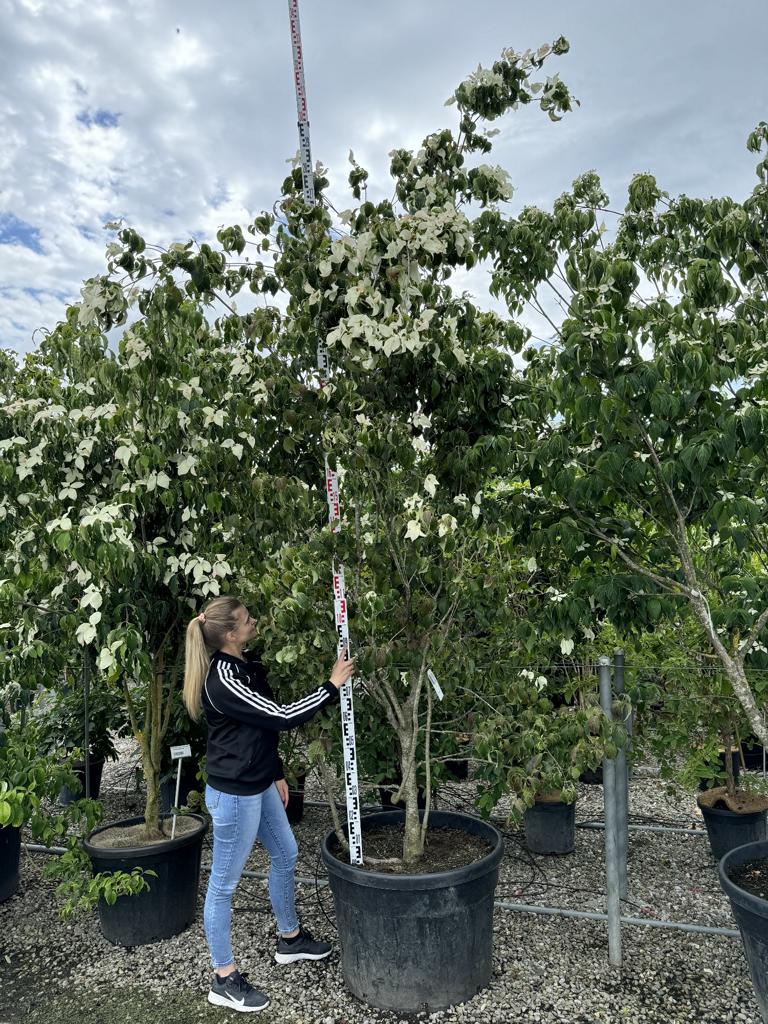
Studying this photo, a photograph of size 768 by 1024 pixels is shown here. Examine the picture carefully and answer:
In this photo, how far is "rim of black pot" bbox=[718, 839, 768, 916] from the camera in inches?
111

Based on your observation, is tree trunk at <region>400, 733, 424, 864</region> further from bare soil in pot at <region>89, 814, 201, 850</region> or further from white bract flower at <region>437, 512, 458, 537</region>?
bare soil in pot at <region>89, 814, 201, 850</region>

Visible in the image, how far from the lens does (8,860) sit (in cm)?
456

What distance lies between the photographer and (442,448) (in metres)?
3.53

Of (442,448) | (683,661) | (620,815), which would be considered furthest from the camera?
(683,661)

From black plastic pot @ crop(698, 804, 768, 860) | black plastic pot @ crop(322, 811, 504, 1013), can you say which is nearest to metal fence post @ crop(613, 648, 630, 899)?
black plastic pot @ crop(322, 811, 504, 1013)

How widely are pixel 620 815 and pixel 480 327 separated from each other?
2.47 metres

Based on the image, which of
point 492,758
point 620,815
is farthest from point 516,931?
point 492,758

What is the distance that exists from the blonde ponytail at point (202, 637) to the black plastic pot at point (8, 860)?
2.01m

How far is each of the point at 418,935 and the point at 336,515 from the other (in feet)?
5.82

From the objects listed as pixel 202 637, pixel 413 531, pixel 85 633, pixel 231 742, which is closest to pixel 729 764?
Answer: pixel 413 531

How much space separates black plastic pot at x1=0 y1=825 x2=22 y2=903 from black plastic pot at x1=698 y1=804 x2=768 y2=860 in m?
4.21

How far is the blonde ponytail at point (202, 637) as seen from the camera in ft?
11.1

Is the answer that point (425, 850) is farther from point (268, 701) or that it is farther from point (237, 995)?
point (268, 701)

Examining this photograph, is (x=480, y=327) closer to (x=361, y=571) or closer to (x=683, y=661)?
(x=361, y=571)
